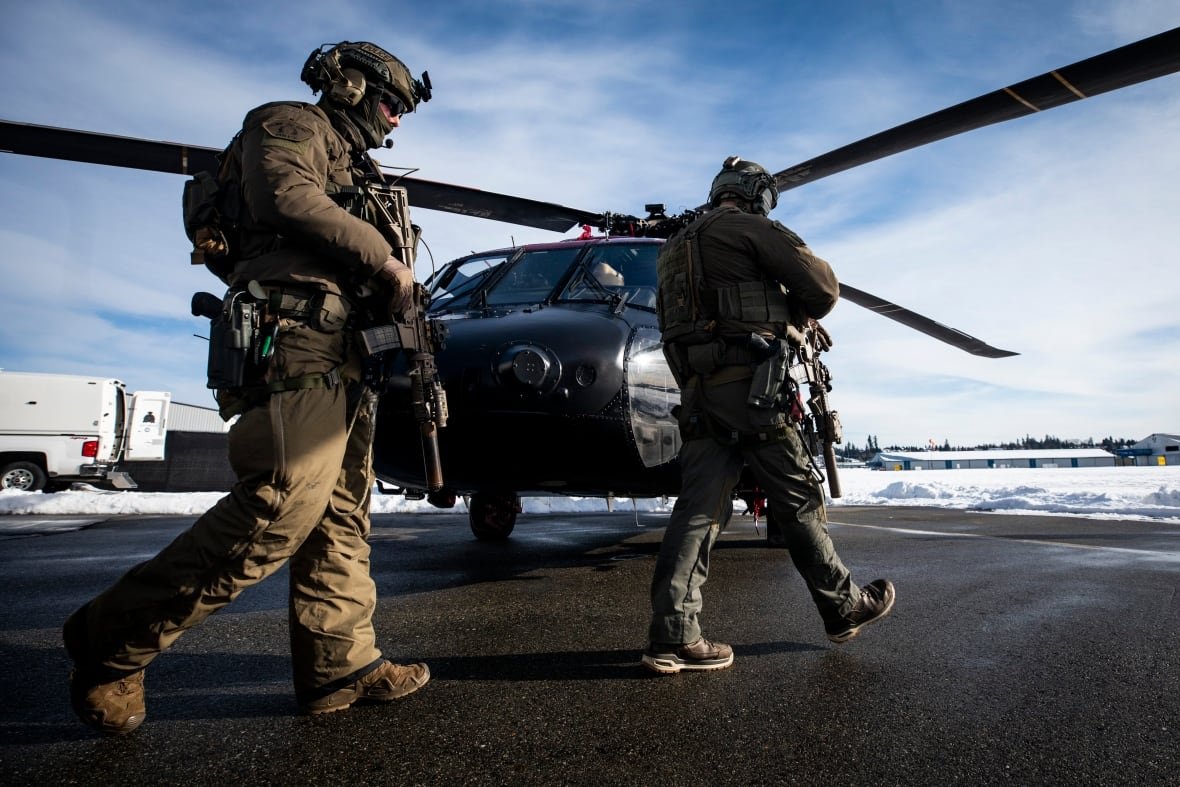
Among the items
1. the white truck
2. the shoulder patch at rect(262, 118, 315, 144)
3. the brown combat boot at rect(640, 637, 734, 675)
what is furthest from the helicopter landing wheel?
the white truck

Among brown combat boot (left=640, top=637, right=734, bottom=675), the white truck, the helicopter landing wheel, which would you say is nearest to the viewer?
brown combat boot (left=640, top=637, right=734, bottom=675)

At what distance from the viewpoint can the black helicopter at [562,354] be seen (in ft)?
12.0

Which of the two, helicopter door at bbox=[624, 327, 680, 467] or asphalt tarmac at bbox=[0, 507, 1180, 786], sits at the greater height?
helicopter door at bbox=[624, 327, 680, 467]

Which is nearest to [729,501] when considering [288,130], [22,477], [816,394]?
[816,394]

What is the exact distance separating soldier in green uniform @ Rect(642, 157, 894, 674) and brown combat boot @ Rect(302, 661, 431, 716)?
0.84 meters

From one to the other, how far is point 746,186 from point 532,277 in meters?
2.41

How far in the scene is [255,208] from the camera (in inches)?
75.7

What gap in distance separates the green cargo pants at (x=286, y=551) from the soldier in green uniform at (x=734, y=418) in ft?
3.62

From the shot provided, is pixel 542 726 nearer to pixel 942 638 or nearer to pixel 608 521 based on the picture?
pixel 942 638

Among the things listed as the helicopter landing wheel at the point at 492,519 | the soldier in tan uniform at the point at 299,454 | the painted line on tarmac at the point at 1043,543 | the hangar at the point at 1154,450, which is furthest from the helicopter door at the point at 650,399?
the hangar at the point at 1154,450

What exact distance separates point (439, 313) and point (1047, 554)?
16.5 feet

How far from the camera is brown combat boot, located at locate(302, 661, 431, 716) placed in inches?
78.6

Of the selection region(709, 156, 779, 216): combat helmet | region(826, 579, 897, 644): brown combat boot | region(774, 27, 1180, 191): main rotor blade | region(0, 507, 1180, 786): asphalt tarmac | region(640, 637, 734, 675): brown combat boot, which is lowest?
region(0, 507, 1180, 786): asphalt tarmac

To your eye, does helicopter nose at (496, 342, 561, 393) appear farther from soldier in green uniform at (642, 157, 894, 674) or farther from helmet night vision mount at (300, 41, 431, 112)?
helmet night vision mount at (300, 41, 431, 112)
